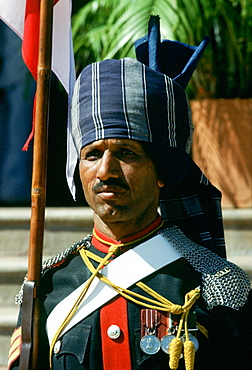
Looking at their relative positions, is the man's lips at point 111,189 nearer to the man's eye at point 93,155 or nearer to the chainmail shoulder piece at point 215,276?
the man's eye at point 93,155

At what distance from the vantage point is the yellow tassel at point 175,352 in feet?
6.02

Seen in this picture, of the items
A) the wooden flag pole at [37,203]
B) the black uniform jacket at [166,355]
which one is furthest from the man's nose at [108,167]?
the black uniform jacket at [166,355]

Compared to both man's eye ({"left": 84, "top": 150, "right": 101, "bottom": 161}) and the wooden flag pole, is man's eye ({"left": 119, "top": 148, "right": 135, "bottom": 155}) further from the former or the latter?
the wooden flag pole

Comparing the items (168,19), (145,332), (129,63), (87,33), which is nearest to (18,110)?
(87,33)

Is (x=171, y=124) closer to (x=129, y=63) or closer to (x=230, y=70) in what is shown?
(x=129, y=63)

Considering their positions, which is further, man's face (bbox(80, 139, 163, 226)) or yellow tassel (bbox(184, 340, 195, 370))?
man's face (bbox(80, 139, 163, 226))

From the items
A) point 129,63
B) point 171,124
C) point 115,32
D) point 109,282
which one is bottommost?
point 109,282

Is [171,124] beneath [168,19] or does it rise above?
beneath

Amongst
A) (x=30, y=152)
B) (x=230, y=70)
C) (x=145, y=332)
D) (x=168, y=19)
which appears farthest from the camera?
(x=30, y=152)

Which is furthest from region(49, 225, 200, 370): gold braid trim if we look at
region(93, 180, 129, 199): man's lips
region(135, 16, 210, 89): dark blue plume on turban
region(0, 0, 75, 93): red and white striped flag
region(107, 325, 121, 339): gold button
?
region(0, 0, 75, 93): red and white striped flag

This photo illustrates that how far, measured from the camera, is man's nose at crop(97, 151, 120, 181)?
75.7 inches

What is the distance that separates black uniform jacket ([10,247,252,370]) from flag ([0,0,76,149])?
0.84 metres

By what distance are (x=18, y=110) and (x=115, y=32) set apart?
1.01 metres

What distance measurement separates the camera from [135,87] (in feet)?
6.50
